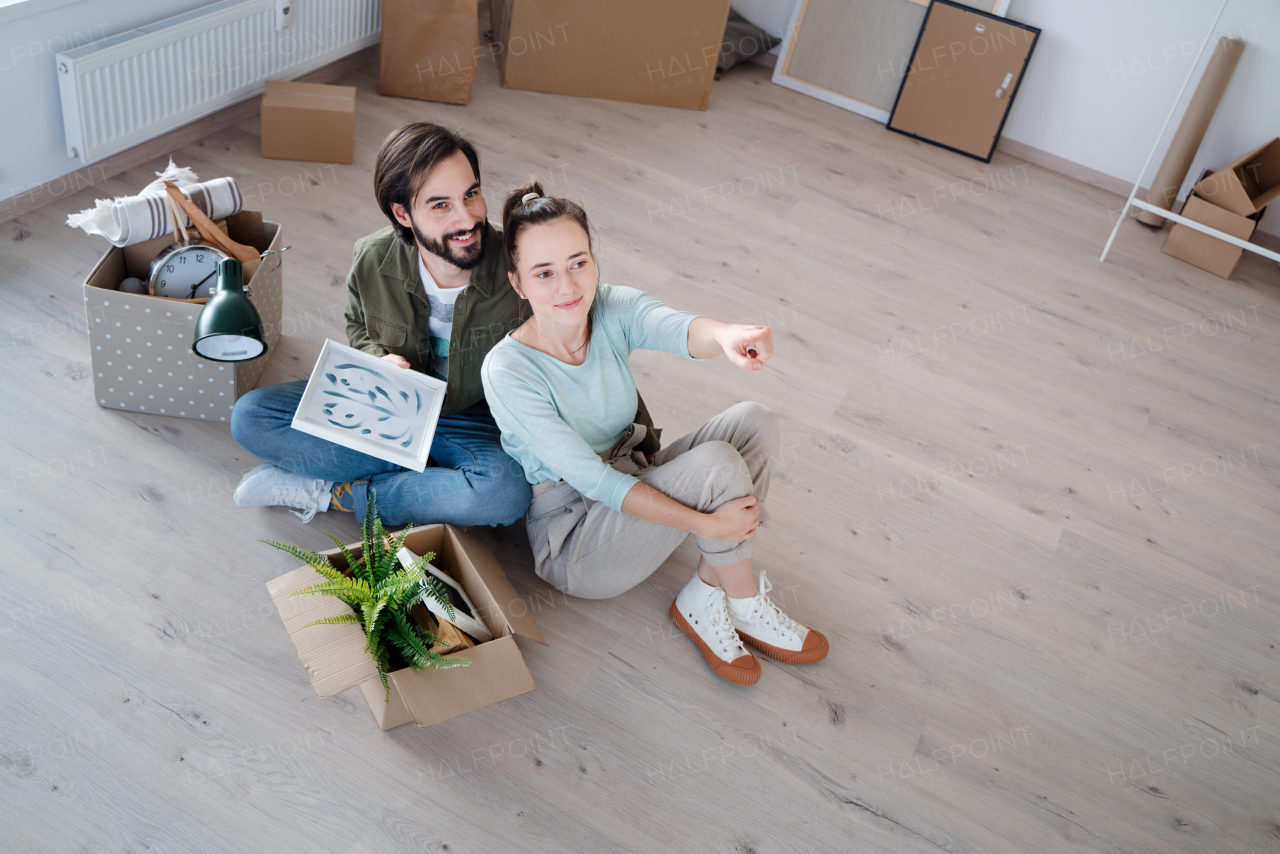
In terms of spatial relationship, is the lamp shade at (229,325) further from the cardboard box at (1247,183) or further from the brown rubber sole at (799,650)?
the cardboard box at (1247,183)

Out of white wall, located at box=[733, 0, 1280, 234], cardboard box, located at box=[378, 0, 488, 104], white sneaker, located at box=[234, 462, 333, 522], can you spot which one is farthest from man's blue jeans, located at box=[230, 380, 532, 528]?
white wall, located at box=[733, 0, 1280, 234]

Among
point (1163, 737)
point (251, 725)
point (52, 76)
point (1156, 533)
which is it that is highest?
point (52, 76)

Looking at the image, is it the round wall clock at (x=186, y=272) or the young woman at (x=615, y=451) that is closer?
the young woman at (x=615, y=451)

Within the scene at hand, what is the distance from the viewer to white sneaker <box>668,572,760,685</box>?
1912 mm

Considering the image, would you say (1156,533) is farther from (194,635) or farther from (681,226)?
(194,635)

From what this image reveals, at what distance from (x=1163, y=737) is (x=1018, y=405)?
42.5 inches

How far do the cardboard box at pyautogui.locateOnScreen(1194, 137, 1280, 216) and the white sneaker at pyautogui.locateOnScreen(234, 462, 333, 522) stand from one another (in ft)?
10.8

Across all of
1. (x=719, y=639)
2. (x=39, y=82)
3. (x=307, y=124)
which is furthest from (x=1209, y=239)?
(x=39, y=82)

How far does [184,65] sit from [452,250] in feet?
5.61

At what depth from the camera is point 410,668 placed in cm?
162

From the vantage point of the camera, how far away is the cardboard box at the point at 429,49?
136 inches

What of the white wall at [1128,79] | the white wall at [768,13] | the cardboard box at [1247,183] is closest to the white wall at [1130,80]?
the white wall at [1128,79]

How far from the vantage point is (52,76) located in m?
2.61

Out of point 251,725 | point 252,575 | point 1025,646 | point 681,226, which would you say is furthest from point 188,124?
point 1025,646
